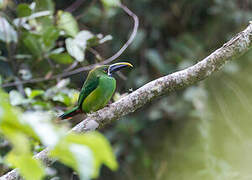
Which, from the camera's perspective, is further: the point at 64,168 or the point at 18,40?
the point at 64,168

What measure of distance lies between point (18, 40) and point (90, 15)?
1.46 m

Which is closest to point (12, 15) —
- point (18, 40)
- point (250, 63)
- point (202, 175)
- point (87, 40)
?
point (18, 40)

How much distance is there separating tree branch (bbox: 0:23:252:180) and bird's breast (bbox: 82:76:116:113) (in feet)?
1.82

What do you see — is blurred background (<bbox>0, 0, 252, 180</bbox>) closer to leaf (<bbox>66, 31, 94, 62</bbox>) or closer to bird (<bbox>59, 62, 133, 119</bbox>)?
leaf (<bbox>66, 31, 94, 62</bbox>)

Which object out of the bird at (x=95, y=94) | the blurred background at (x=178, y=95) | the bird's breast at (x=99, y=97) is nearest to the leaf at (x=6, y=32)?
the bird at (x=95, y=94)

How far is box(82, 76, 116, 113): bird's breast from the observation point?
2.87 meters

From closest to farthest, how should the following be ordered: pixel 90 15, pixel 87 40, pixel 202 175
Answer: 1. pixel 87 40
2. pixel 202 175
3. pixel 90 15

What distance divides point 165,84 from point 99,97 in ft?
2.36

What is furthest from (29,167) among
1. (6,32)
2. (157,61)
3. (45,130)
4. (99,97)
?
(157,61)

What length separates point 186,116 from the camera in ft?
16.1

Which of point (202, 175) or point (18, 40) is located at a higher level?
Result: point (18, 40)

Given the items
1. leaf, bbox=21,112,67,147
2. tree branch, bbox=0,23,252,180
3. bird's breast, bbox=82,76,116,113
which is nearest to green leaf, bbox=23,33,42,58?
bird's breast, bbox=82,76,116,113

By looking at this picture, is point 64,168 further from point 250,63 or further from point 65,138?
point 65,138

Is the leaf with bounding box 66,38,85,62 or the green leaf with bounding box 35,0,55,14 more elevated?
the green leaf with bounding box 35,0,55,14
